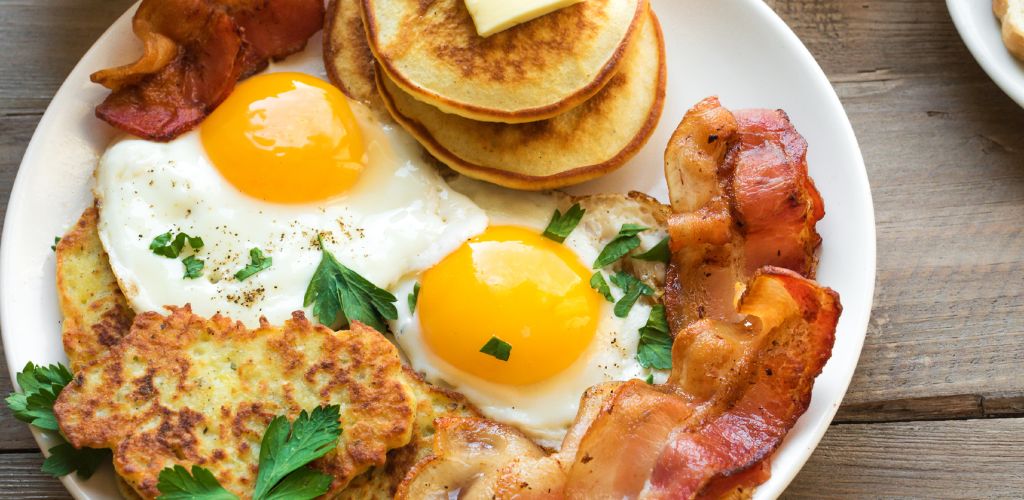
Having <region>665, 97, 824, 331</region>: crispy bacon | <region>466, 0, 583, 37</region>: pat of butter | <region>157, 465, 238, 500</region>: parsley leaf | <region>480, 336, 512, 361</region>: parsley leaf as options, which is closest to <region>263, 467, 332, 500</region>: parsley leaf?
<region>157, 465, 238, 500</region>: parsley leaf

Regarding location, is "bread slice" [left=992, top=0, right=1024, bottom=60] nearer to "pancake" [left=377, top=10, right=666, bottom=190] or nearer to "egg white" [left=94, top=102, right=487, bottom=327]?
"pancake" [left=377, top=10, right=666, bottom=190]

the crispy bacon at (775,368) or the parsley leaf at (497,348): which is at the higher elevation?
the crispy bacon at (775,368)

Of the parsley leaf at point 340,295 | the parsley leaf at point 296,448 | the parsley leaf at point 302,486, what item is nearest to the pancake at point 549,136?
the parsley leaf at point 340,295

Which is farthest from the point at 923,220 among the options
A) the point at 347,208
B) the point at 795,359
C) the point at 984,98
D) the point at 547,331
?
the point at 347,208

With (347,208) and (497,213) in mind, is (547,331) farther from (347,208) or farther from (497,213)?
(347,208)

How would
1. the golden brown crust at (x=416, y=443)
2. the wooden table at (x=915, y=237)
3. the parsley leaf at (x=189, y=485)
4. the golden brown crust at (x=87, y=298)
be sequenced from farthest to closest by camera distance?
the wooden table at (x=915, y=237) → the golden brown crust at (x=87, y=298) → the golden brown crust at (x=416, y=443) → the parsley leaf at (x=189, y=485)

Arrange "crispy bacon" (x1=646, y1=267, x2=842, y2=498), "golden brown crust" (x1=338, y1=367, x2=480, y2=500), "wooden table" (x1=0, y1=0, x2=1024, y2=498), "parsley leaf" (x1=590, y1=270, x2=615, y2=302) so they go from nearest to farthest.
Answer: "crispy bacon" (x1=646, y1=267, x2=842, y2=498) → "golden brown crust" (x1=338, y1=367, x2=480, y2=500) → "parsley leaf" (x1=590, y1=270, x2=615, y2=302) → "wooden table" (x1=0, y1=0, x2=1024, y2=498)

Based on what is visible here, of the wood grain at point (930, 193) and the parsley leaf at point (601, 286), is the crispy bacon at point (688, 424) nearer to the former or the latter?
the parsley leaf at point (601, 286)
